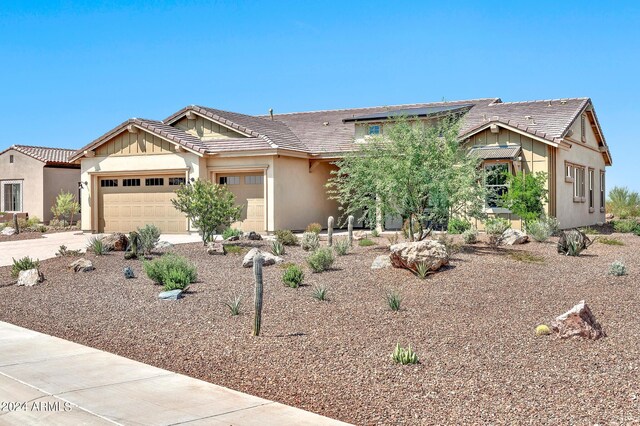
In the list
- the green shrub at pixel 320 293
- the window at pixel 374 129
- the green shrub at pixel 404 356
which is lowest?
the green shrub at pixel 404 356

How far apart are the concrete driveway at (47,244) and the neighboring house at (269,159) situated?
1.60 meters

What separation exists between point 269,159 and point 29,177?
1584 centimetres

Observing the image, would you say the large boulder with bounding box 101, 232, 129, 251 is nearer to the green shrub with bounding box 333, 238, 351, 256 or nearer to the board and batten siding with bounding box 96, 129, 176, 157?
the green shrub with bounding box 333, 238, 351, 256

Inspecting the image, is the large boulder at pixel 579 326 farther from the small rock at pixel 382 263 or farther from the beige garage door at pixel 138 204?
the beige garage door at pixel 138 204

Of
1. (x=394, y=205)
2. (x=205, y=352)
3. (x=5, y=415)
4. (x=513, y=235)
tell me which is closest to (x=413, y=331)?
(x=205, y=352)

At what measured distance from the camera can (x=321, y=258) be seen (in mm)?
14391

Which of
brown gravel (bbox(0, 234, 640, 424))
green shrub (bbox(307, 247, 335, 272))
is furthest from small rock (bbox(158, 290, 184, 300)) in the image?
green shrub (bbox(307, 247, 335, 272))

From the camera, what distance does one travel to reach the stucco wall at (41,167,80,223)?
35719mm

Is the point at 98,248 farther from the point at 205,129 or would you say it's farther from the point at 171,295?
the point at 205,129

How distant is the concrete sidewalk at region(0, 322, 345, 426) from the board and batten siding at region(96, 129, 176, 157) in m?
19.7

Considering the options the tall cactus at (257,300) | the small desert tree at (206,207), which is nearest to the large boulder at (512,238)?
the small desert tree at (206,207)

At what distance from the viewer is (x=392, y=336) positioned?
922 cm

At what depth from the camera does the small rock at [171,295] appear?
12.4m

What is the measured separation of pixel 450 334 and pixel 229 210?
1200 centimetres
